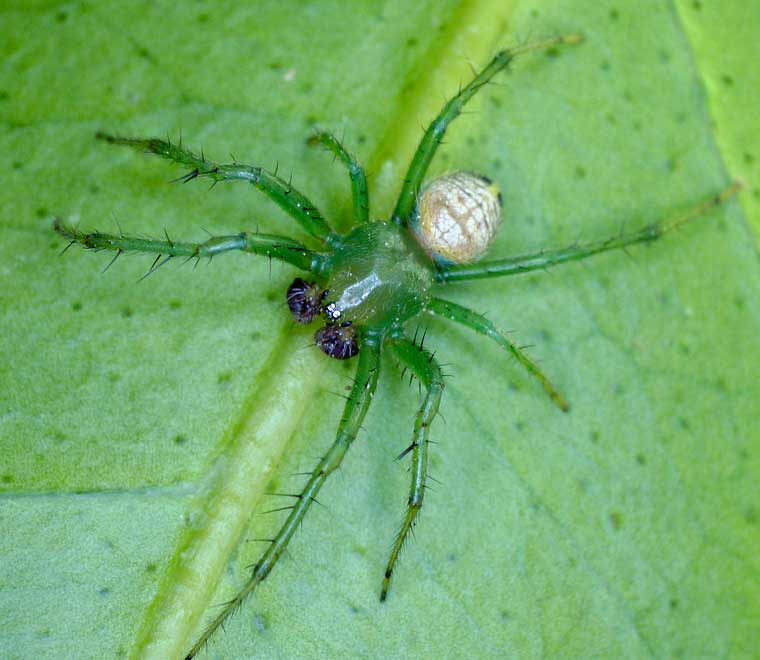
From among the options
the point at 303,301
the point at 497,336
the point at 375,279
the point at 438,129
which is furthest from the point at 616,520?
the point at 438,129

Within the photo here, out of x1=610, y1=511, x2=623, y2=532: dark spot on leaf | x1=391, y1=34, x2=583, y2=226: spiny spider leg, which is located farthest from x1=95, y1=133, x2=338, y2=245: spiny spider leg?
x1=610, y1=511, x2=623, y2=532: dark spot on leaf

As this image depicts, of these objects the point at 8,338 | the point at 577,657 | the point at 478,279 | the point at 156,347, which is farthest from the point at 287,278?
the point at 577,657

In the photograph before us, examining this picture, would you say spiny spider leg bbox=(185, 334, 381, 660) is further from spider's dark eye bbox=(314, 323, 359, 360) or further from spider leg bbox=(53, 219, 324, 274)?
spider leg bbox=(53, 219, 324, 274)

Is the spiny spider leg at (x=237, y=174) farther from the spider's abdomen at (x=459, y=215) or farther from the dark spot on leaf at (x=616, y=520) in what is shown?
the dark spot on leaf at (x=616, y=520)

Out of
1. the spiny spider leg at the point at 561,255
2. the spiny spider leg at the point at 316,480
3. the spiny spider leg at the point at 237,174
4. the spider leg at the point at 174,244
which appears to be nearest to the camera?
the spiny spider leg at the point at 316,480

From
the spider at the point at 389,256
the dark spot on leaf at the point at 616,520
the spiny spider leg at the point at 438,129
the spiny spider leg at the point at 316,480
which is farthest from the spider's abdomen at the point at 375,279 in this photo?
the dark spot on leaf at the point at 616,520

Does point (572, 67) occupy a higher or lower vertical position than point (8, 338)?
higher

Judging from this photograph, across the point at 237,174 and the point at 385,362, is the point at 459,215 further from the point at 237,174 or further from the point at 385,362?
the point at 237,174

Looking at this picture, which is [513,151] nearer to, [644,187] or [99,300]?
[644,187]
